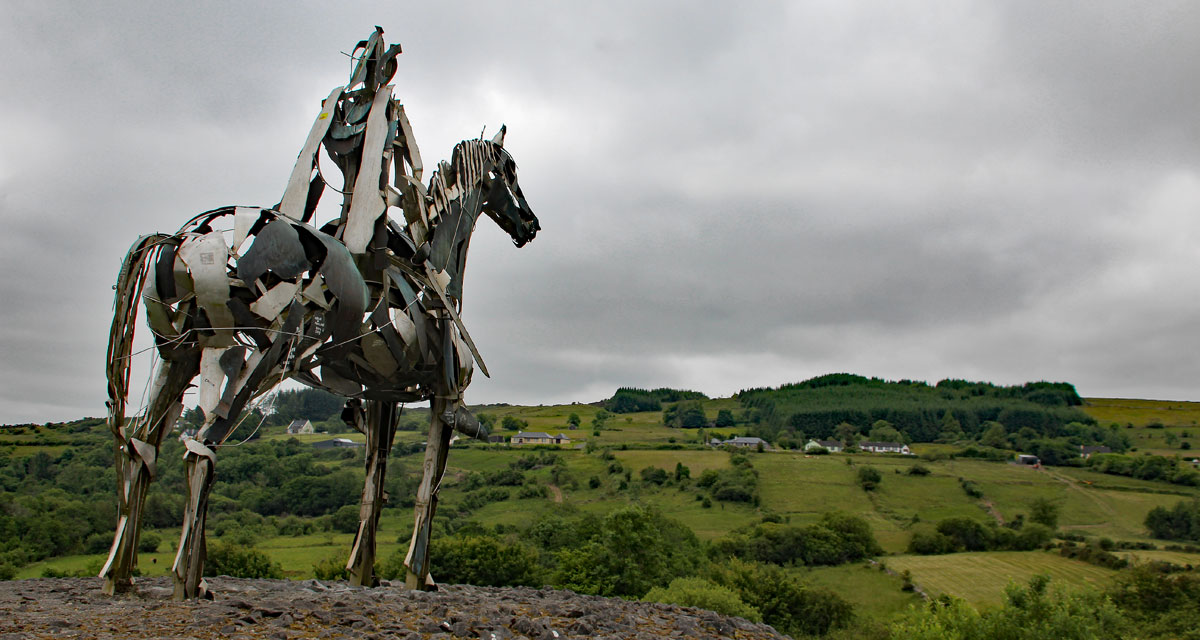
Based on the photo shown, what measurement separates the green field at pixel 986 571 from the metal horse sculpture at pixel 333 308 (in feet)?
151

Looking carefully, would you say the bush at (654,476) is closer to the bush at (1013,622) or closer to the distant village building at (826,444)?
the distant village building at (826,444)

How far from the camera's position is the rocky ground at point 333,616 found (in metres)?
7.91

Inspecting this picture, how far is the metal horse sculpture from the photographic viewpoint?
8.97 m

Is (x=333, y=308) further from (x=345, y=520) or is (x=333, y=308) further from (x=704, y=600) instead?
(x=345, y=520)

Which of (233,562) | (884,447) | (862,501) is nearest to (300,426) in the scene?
(862,501)

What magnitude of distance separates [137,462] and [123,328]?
1759 millimetres

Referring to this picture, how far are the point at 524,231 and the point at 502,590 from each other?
673 cm

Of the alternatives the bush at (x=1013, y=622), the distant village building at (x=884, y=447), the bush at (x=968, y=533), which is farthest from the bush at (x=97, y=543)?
the distant village building at (x=884, y=447)

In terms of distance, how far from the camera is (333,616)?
343 inches

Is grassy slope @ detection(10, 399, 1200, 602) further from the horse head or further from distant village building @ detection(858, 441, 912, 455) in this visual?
the horse head

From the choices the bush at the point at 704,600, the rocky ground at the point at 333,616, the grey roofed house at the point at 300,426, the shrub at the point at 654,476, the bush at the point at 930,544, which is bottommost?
the bush at the point at 930,544

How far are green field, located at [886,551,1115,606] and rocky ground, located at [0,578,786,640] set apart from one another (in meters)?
43.9

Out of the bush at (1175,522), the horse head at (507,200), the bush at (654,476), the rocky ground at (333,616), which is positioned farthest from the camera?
the bush at (654,476)

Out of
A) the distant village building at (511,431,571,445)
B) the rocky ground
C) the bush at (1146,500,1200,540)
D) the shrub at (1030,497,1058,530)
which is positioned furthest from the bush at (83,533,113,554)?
the bush at (1146,500,1200,540)
